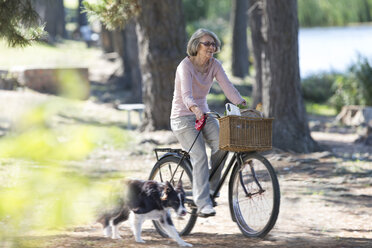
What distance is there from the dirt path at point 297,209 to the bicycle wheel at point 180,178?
4.3 inches

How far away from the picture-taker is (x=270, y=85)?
34.2 ft

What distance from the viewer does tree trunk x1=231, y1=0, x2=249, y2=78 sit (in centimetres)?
2339

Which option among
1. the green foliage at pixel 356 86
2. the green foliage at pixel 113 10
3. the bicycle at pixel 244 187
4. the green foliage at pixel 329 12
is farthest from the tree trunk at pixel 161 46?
the green foliage at pixel 329 12

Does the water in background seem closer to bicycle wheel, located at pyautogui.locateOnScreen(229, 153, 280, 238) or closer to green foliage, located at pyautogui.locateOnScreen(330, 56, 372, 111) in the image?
green foliage, located at pyautogui.locateOnScreen(330, 56, 372, 111)

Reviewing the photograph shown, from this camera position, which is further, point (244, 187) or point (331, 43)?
point (331, 43)

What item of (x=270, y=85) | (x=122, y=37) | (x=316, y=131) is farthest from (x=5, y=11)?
(x=122, y=37)

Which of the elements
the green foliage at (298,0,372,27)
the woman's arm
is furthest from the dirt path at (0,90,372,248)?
the green foliage at (298,0,372,27)

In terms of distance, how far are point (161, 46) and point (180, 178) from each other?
698 cm

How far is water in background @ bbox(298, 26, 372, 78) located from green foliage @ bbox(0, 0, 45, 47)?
73.8 ft

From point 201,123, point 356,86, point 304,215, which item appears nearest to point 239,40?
point 356,86

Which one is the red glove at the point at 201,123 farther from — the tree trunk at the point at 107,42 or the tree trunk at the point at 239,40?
the tree trunk at the point at 107,42

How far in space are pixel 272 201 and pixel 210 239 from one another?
2.64 ft

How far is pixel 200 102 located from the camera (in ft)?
15.1

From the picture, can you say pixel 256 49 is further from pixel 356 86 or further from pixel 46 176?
pixel 46 176
